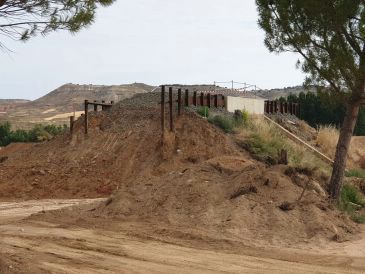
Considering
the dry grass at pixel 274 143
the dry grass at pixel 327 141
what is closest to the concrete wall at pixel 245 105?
the dry grass at pixel 274 143

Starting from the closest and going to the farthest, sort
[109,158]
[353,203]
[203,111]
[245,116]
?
[353,203], [109,158], [203,111], [245,116]

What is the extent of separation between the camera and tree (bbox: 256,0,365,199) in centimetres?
1383

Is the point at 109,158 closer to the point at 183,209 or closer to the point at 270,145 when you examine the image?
the point at 270,145

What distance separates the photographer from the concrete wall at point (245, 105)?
2765 cm

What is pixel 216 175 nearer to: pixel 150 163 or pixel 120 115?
pixel 150 163

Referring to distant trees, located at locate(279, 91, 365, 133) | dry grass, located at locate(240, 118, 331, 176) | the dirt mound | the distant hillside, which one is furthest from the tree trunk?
the distant hillside

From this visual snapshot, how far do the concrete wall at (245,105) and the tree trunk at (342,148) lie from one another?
40.9 feet

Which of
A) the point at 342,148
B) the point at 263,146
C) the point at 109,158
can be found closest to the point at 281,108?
the point at 263,146

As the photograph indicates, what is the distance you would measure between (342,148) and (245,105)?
14.1m

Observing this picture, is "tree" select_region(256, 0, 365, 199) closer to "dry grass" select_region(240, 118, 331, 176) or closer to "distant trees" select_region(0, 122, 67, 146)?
"dry grass" select_region(240, 118, 331, 176)

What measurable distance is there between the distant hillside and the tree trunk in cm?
6501

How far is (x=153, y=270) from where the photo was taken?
870 cm

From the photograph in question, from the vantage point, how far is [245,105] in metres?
29.0

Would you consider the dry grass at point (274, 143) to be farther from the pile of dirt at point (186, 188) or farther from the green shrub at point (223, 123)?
the pile of dirt at point (186, 188)
